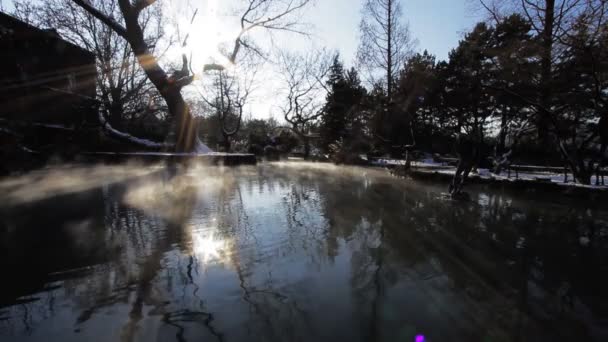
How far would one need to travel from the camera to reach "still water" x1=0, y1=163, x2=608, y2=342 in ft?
6.86

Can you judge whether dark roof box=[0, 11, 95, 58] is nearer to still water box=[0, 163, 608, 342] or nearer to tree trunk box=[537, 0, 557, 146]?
still water box=[0, 163, 608, 342]

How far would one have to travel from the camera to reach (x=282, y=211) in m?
5.63

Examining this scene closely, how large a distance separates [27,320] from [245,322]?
5.22ft

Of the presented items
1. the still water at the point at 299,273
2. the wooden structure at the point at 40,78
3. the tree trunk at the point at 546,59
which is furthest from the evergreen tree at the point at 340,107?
the still water at the point at 299,273

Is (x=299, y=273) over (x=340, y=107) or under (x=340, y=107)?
under

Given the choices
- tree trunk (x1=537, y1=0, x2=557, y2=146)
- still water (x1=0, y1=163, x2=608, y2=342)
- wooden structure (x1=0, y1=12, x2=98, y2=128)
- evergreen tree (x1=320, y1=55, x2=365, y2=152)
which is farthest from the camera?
evergreen tree (x1=320, y1=55, x2=365, y2=152)

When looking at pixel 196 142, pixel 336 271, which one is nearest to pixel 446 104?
pixel 196 142

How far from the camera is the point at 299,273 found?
2971 millimetres

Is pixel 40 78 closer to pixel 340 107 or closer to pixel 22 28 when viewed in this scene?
pixel 22 28

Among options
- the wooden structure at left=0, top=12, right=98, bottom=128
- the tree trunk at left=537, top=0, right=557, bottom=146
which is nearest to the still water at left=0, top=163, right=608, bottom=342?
the tree trunk at left=537, top=0, right=557, bottom=146

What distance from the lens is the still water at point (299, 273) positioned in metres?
2.09

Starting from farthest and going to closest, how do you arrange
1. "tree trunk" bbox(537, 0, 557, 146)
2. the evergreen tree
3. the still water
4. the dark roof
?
the evergreen tree → the dark roof → "tree trunk" bbox(537, 0, 557, 146) → the still water

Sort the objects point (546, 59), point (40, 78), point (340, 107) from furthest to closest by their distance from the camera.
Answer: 1. point (340, 107)
2. point (40, 78)
3. point (546, 59)

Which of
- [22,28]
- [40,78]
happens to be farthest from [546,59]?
[22,28]
